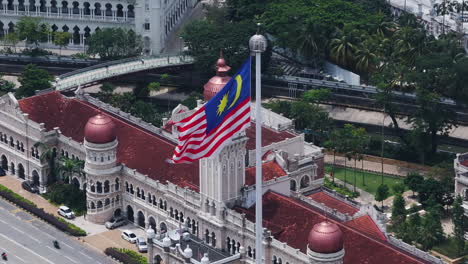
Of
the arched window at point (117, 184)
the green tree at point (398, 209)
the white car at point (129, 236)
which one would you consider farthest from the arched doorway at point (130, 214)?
the green tree at point (398, 209)

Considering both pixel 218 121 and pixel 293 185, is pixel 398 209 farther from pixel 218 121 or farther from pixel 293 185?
pixel 218 121

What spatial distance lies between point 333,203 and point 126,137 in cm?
3061

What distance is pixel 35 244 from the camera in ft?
545

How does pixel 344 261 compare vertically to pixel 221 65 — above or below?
below

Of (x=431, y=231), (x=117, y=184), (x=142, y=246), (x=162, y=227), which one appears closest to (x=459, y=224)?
(x=431, y=231)

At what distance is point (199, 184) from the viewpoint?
→ 160125 millimetres

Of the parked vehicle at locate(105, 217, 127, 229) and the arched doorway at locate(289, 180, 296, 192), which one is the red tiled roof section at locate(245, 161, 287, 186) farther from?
the parked vehicle at locate(105, 217, 127, 229)

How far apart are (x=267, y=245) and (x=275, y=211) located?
6122 mm

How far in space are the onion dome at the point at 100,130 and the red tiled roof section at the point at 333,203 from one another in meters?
27.1

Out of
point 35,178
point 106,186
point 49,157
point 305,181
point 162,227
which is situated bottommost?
point 162,227

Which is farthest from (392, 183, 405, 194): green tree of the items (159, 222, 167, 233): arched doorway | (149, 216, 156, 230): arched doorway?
(149, 216, 156, 230): arched doorway

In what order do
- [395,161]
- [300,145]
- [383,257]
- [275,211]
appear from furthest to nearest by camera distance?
[395,161] < [300,145] < [275,211] < [383,257]

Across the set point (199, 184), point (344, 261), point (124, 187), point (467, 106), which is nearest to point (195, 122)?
point (344, 261)

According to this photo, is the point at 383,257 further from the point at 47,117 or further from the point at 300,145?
the point at 47,117
